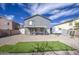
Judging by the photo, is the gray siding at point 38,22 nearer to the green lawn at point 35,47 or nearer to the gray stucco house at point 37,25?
the gray stucco house at point 37,25

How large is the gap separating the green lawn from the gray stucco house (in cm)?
16

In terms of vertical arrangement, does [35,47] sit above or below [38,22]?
below

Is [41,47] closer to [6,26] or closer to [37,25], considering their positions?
[37,25]

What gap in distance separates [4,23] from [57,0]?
821 mm

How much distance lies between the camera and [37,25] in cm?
211

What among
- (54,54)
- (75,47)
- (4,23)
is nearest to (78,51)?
(75,47)

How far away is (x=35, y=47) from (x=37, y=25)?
0.32 m

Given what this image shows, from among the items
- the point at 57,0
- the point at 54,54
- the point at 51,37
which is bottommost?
the point at 54,54

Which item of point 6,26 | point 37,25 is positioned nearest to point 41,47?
point 37,25

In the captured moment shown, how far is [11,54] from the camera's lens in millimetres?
2061

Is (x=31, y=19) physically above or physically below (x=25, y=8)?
below

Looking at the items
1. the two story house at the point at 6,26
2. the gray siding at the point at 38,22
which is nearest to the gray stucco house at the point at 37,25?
the gray siding at the point at 38,22

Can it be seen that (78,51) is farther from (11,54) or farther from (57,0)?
(11,54)

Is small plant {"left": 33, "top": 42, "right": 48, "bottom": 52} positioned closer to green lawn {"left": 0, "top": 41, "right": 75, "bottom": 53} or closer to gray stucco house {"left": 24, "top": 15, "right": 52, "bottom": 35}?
green lawn {"left": 0, "top": 41, "right": 75, "bottom": 53}
